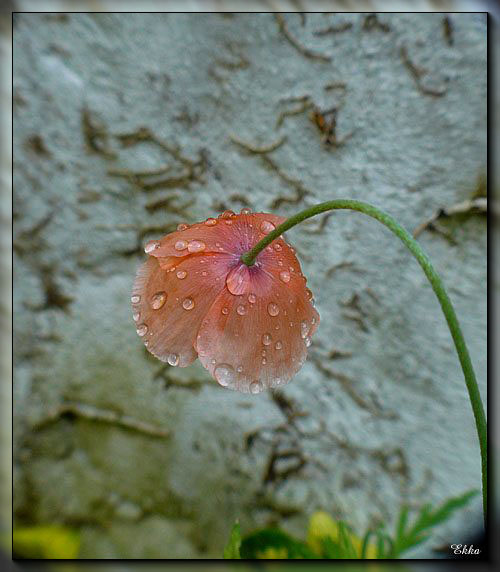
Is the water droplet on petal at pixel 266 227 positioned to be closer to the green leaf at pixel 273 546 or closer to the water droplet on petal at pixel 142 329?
the water droplet on petal at pixel 142 329

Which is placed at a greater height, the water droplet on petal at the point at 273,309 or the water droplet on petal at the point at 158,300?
the water droplet on petal at the point at 158,300

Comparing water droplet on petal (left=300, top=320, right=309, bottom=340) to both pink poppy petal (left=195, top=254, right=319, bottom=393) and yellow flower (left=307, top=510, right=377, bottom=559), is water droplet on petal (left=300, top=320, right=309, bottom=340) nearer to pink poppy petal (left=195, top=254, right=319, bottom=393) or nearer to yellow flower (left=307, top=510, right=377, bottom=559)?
pink poppy petal (left=195, top=254, right=319, bottom=393)

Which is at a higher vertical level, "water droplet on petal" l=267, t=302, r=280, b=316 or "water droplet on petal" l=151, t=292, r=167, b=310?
"water droplet on petal" l=151, t=292, r=167, b=310

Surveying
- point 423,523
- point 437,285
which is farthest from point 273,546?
point 437,285

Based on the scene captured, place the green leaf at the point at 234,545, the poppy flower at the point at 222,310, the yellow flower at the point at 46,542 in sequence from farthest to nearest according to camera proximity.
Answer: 1. the yellow flower at the point at 46,542
2. the green leaf at the point at 234,545
3. the poppy flower at the point at 222,310

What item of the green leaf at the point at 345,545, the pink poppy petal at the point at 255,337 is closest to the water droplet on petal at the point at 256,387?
the pink poppy petal at the point at 255,337

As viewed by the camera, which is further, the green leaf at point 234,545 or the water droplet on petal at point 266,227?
the green leaf at point 234,545

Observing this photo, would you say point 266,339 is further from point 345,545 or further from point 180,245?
point 345,545

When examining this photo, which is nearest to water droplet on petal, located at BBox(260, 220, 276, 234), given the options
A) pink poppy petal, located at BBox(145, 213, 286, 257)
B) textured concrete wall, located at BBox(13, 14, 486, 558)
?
pink poppy petal, located at BBox(145, 213, 286, 257)
